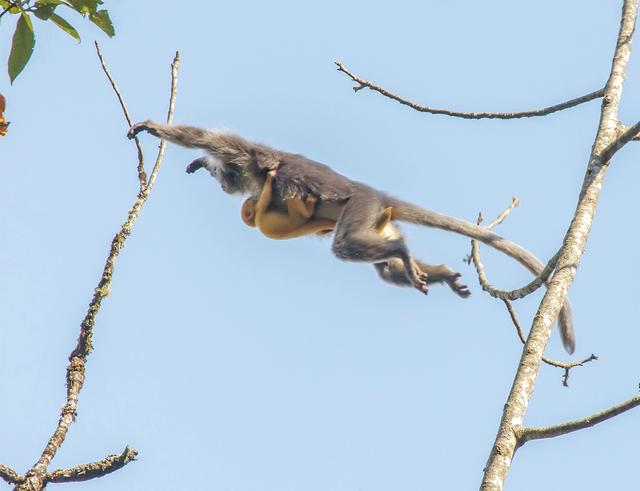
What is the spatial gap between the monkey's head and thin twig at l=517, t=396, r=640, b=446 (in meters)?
4.96

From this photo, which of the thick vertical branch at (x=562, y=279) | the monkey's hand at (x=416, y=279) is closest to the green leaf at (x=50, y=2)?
the thick vertical branch at (x=562, y=279)

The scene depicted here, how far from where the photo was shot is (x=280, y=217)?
26.7 ft

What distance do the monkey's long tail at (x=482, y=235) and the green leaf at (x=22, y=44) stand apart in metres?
4.15

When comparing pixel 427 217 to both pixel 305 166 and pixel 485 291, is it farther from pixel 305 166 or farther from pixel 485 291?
pixel 485 291

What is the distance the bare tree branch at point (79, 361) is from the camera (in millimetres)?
2590

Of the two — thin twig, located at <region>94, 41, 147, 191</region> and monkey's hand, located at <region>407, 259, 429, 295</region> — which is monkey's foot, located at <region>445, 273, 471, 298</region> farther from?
thin twig, located at <region>94, 41, 147, 191</region>

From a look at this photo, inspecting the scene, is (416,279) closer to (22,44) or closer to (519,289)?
(519,289)

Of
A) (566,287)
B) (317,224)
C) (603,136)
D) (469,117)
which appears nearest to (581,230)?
(566,287)

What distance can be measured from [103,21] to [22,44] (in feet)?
1.28

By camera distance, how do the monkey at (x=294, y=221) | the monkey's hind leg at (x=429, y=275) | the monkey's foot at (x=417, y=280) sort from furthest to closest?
the monkey at (x=294, y=221), the monkey's hind leg at (x=429, y=275), the monkey's foot at (x=417, y=280)

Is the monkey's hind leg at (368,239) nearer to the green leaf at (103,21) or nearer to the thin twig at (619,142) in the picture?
the thin twig at (619,142)

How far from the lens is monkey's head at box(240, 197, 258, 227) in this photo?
822cm

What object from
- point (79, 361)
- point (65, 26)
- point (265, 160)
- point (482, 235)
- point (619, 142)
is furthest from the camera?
point (265, 160)

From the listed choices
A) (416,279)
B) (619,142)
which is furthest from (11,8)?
(416,279)
